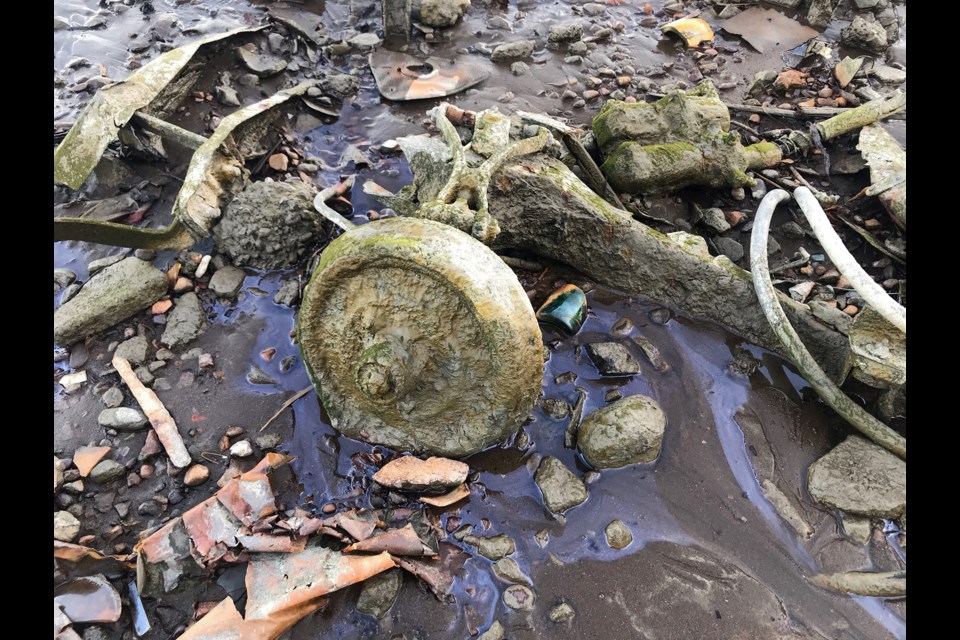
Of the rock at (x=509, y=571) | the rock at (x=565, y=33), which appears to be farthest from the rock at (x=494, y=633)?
the rock at (x=565, y=33)

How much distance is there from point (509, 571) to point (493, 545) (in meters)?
0.15

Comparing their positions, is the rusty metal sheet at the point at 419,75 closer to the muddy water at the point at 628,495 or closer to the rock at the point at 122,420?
the muddy water at the point at 628,495

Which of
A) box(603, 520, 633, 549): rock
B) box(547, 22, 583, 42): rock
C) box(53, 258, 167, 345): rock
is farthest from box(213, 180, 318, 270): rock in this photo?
box(547, 22, 583, 42): rock

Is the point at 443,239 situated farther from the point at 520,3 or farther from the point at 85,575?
the point at 520,3

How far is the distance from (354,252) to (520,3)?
5756mm

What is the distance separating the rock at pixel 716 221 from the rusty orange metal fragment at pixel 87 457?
4320mm

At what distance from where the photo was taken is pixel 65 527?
2869 millimetres

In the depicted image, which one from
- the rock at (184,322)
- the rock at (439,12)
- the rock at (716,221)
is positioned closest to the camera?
the rock at (184,322)

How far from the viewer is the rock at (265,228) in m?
4.02

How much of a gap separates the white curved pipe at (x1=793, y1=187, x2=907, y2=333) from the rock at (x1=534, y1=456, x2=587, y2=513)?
1.73 metres

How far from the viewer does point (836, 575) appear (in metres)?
2.75

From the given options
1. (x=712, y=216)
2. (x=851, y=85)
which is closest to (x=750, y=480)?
(x=712, y=216)

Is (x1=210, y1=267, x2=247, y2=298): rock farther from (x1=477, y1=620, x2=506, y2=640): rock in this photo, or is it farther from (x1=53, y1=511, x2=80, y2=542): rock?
(x1=477, y1=620, x2=506, y2=640): rock

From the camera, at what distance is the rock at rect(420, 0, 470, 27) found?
6.33 metres
